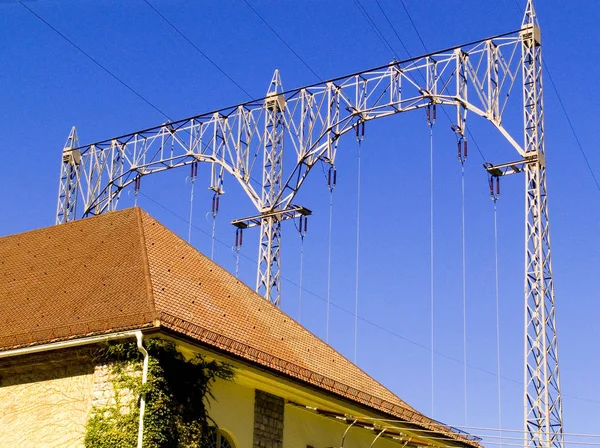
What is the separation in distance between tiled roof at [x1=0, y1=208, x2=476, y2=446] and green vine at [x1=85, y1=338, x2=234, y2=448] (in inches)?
23.5

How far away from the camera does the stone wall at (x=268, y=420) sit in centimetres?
2245

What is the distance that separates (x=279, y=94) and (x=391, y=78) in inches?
172

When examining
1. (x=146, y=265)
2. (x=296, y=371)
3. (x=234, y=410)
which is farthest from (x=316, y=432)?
(x=146, y=265)

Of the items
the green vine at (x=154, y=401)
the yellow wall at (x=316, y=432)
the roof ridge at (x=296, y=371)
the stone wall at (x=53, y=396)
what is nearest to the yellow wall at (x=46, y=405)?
the stone wall at (x=53, y=396)

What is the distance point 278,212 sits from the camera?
35906 millimetres

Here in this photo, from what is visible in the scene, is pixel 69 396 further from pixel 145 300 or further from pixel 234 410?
pixel 234 410

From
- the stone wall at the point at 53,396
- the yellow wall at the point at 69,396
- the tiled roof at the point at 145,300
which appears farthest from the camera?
the tiled roof at the point at 145,300

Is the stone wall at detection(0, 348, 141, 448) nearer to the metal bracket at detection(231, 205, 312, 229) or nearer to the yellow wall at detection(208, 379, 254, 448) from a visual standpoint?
the yellow wall at detection(208, 379, 254, 448)

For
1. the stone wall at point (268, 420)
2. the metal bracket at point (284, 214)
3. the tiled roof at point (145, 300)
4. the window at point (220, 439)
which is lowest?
the window at point (220, 439)

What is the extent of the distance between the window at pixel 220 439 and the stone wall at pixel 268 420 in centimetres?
72

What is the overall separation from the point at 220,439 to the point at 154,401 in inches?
97.0

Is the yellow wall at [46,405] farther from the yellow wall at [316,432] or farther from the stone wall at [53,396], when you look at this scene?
the yellow wall at [316,432]

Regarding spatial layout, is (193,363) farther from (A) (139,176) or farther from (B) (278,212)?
(A) (139,176)

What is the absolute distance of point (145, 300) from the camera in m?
20.5
